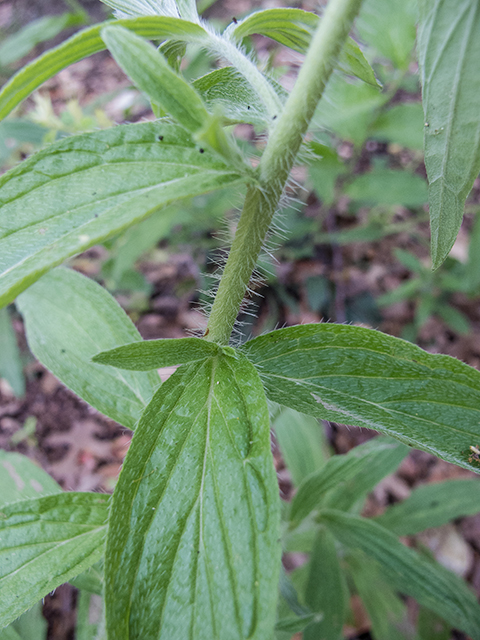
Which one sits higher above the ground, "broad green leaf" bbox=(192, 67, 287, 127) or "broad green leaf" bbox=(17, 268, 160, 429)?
"broad green leaf" bbox=(192, 67, 287, 127)

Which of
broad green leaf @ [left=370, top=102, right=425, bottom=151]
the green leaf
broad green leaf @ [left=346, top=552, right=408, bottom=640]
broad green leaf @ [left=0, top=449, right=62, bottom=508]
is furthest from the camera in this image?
broad green leaf @ [left=370, top=102, right=425, bottom=151]

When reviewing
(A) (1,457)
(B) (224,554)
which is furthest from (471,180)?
(A) (1,457)

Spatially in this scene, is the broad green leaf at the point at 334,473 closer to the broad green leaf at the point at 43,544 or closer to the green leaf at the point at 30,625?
the broad green leaf at the point at 43,544

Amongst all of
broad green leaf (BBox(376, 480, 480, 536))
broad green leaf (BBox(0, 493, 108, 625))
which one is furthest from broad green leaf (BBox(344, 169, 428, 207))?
broad green leaf (BBox(0, 493, 108, 625))

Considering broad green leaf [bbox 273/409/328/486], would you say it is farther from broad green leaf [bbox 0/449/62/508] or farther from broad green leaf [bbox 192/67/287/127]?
broad green leaf [bbox 192/67/287/127]

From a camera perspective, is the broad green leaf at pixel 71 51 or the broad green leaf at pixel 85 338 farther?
the broad green leaf at pixel 85 338

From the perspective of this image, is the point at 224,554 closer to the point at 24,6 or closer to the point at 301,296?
the point at 301,296

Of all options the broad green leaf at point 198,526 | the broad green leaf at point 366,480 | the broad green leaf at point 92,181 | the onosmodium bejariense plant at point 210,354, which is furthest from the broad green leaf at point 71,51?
the broad green leaf at point 366,480

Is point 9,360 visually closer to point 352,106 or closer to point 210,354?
point 210,354
